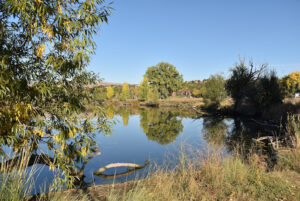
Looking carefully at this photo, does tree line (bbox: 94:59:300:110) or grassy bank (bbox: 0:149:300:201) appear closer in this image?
grassy bank (bbox: 0:149:300:201)

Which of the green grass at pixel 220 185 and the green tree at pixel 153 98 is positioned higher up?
the green tree at pixel 153 98

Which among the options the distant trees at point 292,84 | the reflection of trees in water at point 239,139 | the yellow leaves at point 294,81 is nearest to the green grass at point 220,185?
the reflection of trees in water at point 239,139

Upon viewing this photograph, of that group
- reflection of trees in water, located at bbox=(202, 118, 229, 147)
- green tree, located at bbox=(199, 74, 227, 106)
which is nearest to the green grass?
reflection of trees in water, located at bbox=(202, 118, 229, 147)

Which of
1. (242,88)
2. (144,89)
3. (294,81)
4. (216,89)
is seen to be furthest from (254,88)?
(294,81)

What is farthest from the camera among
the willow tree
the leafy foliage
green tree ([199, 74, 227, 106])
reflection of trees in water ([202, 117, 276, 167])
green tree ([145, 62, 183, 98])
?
green tree ([145, 62, 183, 98])

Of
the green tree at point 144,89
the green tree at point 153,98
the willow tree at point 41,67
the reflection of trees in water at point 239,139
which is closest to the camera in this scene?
the willow tree at point 41,67

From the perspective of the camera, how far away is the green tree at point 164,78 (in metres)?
67.6

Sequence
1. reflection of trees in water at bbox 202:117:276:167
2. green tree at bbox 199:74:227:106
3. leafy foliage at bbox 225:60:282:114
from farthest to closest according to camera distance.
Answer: green tree at bbox 199:74:227:106 < leafy foliage at bbox 225:60:282:114 < reflection of trees in water at bbox 202:117:276:167

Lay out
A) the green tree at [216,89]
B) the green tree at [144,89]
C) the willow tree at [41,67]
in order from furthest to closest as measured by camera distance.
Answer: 1. the green tree at [144,89]
2. the green tree at [216,89]
3. the willow tree at [41,67]

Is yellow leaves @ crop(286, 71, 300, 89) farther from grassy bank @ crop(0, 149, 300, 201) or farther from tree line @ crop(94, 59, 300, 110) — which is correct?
grassy bank @ crop(0, 149, 300, 201)

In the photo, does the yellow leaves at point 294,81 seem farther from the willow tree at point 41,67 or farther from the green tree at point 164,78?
the willow tree at point 41,67

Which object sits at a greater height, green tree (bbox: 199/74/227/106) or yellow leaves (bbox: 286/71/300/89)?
yellow leaves (bbox: 286/71/300/89)

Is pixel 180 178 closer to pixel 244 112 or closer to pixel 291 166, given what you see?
pixel 291 166

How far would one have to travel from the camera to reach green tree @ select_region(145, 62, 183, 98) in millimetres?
67625
